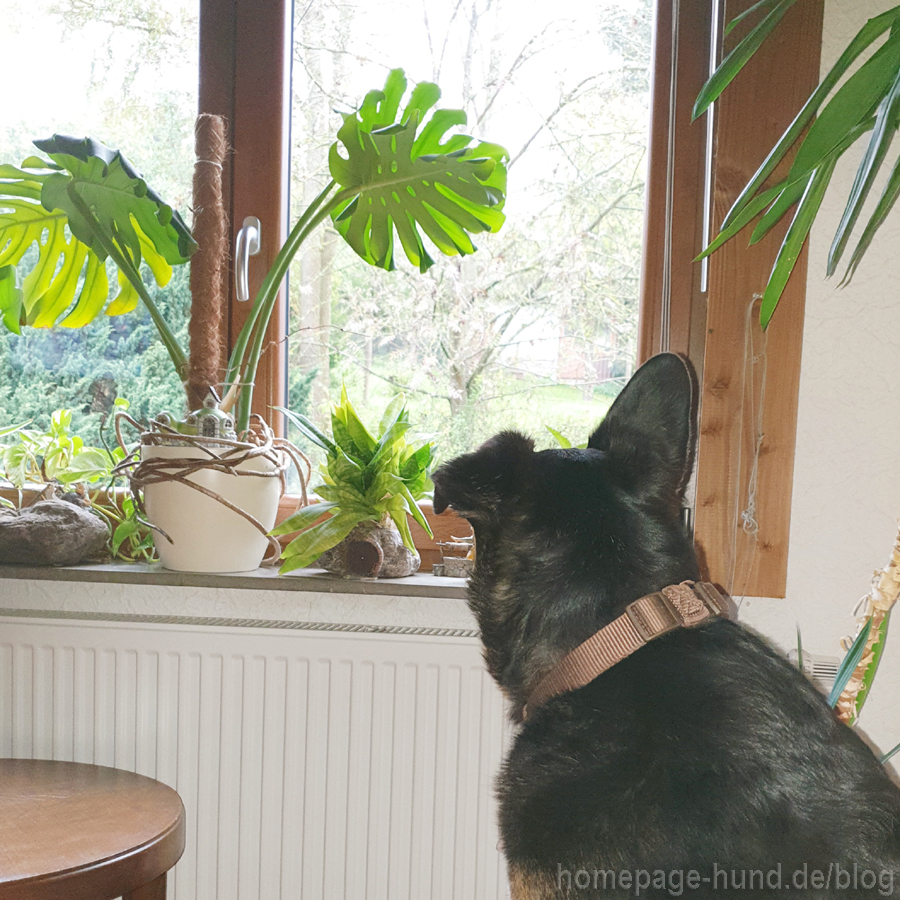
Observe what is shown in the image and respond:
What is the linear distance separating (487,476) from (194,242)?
3.31 feet

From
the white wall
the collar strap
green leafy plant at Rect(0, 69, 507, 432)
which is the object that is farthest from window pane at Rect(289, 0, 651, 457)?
the collar strap

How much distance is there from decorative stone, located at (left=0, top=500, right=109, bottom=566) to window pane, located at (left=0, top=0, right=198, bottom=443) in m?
0.27

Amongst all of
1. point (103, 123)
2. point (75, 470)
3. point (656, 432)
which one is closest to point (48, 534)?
point (75, 470)

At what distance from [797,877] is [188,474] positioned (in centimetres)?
116

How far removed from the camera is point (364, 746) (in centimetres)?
157

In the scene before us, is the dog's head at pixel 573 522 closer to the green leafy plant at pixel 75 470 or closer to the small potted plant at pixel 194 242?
the small potted plant at pixel 194 242

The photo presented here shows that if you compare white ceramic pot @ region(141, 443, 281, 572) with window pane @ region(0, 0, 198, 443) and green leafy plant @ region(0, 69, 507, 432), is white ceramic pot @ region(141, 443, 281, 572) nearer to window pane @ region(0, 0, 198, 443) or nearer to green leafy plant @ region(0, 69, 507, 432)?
green leafy plant @ region(0, 69, 507, 432)

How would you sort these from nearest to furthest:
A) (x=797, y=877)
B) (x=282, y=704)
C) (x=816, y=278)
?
1. (x=797, y=877)
2. (x=816, y=278)
3. (x=282, y=704)

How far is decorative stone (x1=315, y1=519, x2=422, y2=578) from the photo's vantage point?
1586 mm

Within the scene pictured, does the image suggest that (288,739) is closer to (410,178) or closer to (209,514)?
(209,514)

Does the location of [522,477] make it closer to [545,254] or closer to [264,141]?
[545,254]

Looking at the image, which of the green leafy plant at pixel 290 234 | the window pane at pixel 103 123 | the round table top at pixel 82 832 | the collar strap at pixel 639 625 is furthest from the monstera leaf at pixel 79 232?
the collar strap at pixel 639 625

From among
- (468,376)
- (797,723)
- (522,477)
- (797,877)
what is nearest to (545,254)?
(468,376)

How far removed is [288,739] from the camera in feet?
5.20
